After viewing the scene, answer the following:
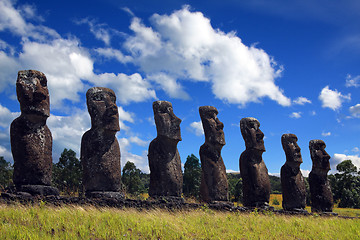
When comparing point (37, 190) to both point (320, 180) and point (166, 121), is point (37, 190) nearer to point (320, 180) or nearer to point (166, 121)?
point (166, 121)

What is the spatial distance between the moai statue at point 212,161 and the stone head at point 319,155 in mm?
6800

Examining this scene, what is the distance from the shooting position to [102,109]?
40.9ft

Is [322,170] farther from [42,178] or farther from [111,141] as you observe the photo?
[42,178]

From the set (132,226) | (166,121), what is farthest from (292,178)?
(132,226)

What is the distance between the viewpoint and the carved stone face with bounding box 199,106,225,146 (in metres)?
15.9

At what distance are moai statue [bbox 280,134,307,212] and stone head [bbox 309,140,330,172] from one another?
4.87ft

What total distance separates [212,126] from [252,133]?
7.48ft

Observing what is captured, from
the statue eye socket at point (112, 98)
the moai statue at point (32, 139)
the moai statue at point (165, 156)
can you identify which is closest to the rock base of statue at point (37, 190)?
the moai statue at point (32, 139)

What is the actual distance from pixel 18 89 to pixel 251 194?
1043 cm

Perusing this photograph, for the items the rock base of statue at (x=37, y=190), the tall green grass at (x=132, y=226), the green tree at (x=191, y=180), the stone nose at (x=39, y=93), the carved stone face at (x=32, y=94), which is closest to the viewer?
the tall green grass at (x=132, y=226)

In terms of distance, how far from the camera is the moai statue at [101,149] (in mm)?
11883

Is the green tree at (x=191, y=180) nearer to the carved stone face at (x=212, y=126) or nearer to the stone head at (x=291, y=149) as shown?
the stone head at (x=291, y=149)

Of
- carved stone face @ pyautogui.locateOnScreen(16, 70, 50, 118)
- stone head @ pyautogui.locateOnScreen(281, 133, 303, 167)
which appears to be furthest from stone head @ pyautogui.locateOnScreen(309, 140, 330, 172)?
carved stone face @ pyautogui.locateOnScreen(16, 70, 50, 118)

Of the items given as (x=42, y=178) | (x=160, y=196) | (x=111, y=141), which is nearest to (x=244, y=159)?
(x=160, y=196)
